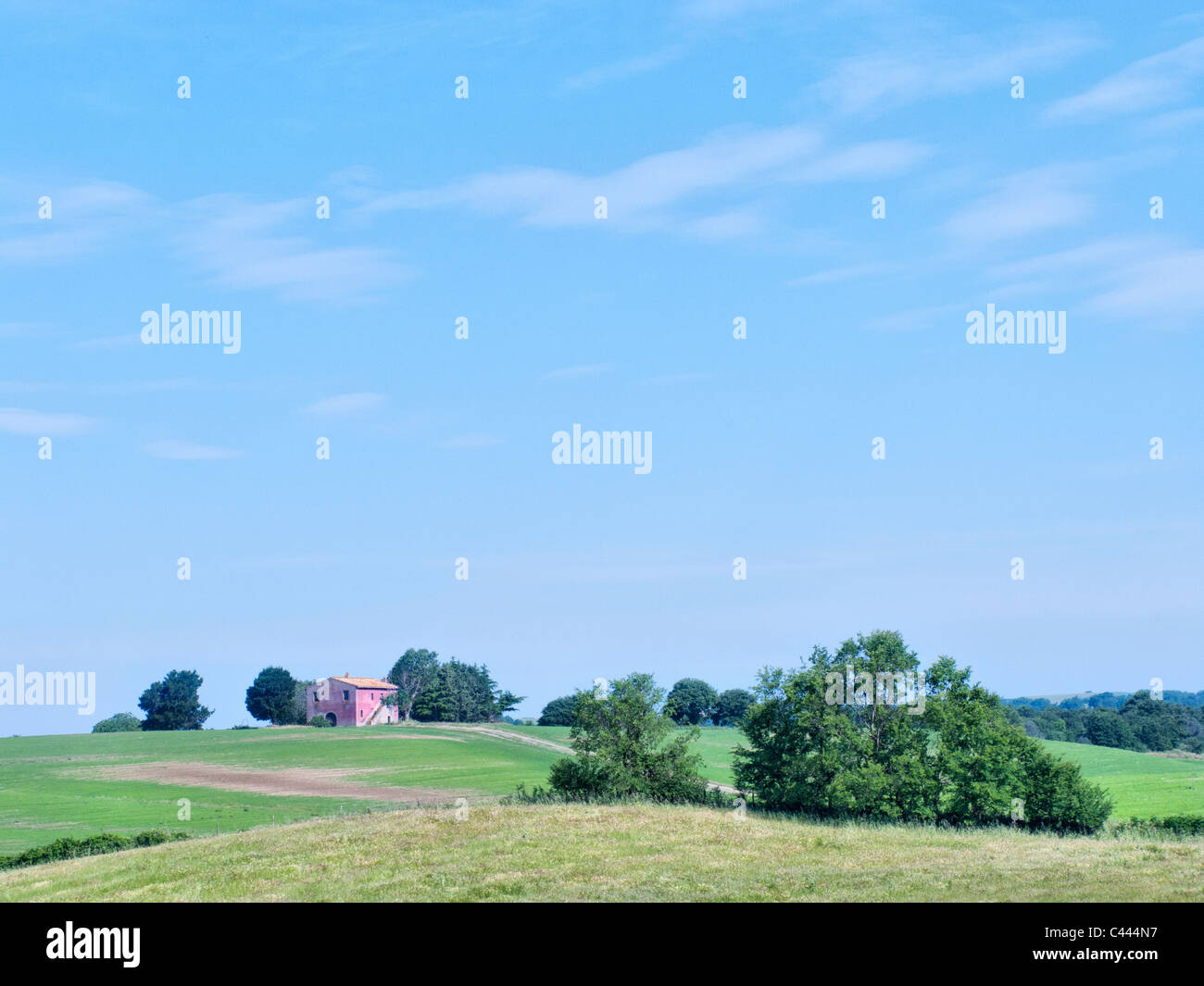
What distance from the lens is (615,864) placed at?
38.3 m

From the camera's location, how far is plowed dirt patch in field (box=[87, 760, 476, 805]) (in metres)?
97.1

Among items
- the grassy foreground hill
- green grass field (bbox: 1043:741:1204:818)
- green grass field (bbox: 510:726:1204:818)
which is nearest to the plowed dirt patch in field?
green grass field (bbox: 510:726:1204:818)

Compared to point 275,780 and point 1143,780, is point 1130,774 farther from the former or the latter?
point 275,780

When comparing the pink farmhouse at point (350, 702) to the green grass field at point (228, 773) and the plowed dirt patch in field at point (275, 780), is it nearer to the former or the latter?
the green grass field at point (228, 773)

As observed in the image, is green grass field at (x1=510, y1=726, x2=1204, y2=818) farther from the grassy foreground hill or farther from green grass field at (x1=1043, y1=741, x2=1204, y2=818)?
the grassy foreground hill

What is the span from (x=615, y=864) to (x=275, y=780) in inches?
3126

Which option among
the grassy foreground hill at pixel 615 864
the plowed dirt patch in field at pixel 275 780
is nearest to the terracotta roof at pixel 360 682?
the plowed dirt patch in field at pixel 275 780

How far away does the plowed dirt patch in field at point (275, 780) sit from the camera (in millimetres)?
97062

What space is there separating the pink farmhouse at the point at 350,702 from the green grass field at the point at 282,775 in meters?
30.4

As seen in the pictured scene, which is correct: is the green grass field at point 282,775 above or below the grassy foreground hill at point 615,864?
below

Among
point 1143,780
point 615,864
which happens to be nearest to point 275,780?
point 615,864

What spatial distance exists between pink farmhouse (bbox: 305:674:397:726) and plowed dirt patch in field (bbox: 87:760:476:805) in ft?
212
